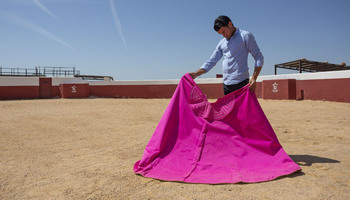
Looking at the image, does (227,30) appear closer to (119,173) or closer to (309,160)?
(309,160)

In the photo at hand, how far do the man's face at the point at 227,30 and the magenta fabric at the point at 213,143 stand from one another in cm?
55

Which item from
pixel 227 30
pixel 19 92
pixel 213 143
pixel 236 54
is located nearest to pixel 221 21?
pixel 227 30

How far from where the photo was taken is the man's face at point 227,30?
2379mm

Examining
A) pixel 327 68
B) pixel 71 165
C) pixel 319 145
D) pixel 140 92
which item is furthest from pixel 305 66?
pixel 71 165

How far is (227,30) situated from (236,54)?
0.24 meters

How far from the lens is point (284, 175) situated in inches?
80.6

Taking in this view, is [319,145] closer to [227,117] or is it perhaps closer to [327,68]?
[227,117]

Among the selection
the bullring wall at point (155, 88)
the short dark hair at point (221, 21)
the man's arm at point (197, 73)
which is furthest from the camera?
the bullring wall at point (155, 88)

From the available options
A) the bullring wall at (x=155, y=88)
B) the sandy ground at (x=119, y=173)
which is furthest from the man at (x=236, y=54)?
the bullring wall at (x=155, y=88)

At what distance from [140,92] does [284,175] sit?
1445 cm

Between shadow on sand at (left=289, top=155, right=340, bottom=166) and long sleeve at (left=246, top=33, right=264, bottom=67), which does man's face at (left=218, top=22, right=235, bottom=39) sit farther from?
shadow on sand at (left=289, top=155, right=340, bottom=166)

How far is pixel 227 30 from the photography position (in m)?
2.40

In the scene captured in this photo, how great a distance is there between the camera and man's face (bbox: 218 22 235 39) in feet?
7.81

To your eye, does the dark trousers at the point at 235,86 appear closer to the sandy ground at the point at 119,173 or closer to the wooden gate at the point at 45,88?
the sandy ground at the point at 119,173
